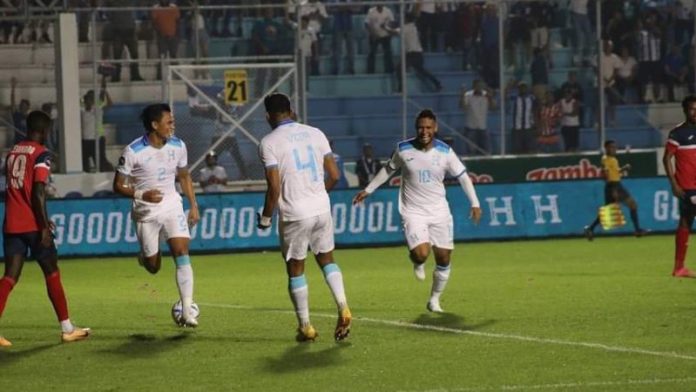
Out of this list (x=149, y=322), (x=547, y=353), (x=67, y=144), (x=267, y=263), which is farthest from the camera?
(x=67, y=144)

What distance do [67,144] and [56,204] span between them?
8.02 feet

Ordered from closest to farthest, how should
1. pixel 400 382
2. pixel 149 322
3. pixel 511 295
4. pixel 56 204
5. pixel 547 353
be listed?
pixel 400 382, pixel 547 353, pixel 149 322, pixel 511 295, pixel 56 204

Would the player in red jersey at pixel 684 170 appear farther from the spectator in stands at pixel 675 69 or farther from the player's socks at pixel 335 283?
the spectator in stands at pixel 675 69

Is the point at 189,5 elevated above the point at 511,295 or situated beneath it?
elevated above

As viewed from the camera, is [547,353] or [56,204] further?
[56,204]

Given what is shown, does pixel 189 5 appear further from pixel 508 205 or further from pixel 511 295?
pixel 511 295

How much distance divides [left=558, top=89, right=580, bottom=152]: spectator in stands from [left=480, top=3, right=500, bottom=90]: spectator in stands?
1.61 m

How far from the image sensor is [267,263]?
25531 millimetres

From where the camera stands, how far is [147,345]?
565 inches

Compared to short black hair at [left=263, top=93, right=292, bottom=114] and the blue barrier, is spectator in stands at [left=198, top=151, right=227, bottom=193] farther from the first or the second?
short black hair at [left=263, top=93, right=292, bottom=114]

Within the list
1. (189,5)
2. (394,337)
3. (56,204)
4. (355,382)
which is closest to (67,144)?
(56,204)

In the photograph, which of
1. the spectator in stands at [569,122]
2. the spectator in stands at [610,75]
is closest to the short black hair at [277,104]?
the spectator in stands at [569,122]

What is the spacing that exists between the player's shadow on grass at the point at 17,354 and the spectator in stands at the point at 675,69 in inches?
884

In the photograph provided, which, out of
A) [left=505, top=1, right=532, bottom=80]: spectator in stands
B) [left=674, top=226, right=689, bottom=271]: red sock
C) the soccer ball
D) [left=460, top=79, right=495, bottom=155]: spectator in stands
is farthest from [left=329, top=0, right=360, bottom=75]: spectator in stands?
the soccer ball
